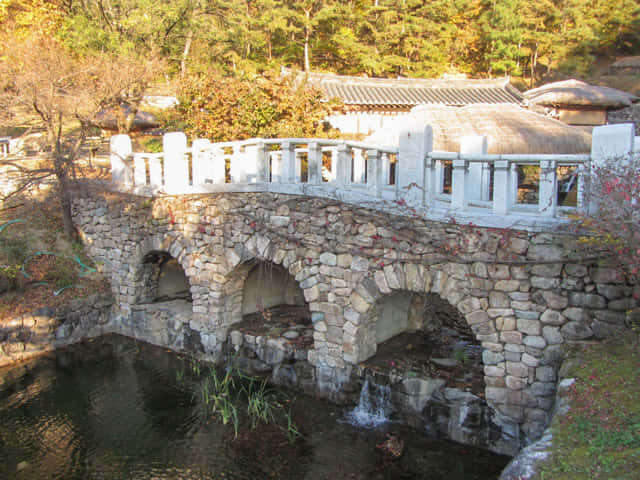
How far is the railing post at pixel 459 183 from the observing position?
720cm

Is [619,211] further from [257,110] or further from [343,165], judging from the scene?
[257,110]

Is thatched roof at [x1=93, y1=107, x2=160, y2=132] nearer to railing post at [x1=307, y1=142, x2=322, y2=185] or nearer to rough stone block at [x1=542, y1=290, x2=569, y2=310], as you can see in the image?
railing post at [x1=307, y1=142, x2=322, y2=185]

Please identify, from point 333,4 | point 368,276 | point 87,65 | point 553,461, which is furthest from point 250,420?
point 333,4

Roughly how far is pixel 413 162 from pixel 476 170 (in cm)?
92

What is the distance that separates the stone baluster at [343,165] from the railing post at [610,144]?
12.1 ft

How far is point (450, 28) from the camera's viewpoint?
3055 cm

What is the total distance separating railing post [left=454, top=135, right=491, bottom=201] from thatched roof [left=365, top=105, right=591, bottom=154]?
142cm

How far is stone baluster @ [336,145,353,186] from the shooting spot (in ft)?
28.1

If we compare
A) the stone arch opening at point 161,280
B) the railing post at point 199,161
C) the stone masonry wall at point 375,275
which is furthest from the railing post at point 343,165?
the stone arch opening at point 161,280

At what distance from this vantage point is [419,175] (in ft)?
25.3

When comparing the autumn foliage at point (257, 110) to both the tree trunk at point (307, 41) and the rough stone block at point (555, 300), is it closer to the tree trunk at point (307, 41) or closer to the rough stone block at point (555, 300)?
the rough stone block at point (555, 300)

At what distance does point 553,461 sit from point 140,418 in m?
6.97

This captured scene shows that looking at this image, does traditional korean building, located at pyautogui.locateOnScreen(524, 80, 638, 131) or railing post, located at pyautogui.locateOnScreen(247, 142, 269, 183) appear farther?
traditional korean building, located at pyautogui.locateOnScreen(524, 80, 638, 131)

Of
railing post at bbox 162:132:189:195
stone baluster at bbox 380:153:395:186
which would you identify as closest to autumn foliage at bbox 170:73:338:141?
railing post at bbox 162:132:189:195
